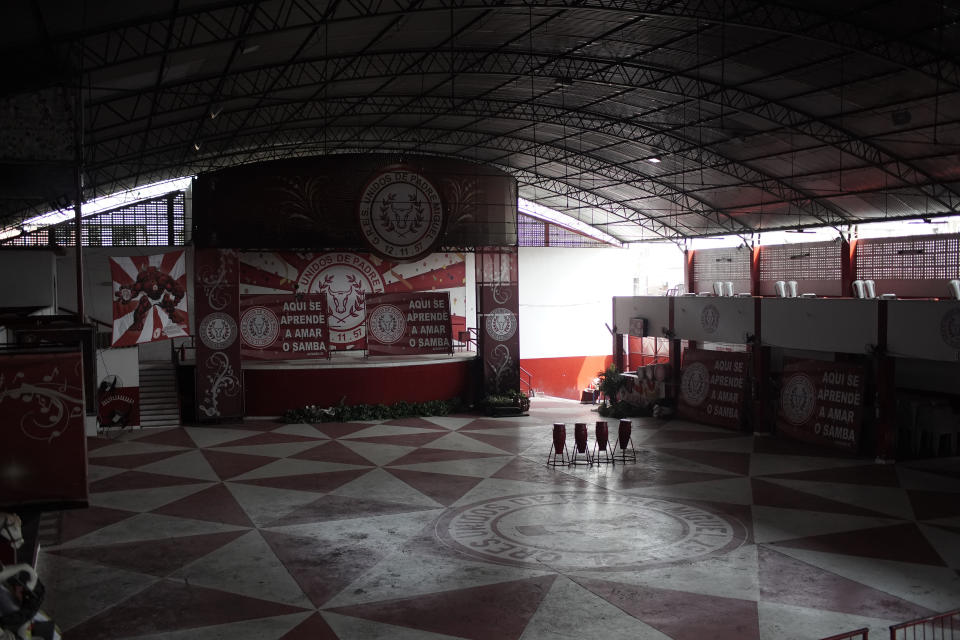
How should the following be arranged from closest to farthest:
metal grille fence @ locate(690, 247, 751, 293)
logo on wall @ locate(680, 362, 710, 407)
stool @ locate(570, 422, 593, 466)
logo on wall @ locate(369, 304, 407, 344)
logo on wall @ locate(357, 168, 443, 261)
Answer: stool @ locate(570, 422, 593, 466) → logo on wall @ locate(680, 362, 710, 407) → logo on wall @ locate(369, 304, 407, 344) → logo on wall @ locate(357, 168, 443, 261) → metal grille fence @ locate(690, 247, 751, 293)

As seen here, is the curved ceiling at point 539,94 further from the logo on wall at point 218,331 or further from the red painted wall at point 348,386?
the red painted wall at point 348,386

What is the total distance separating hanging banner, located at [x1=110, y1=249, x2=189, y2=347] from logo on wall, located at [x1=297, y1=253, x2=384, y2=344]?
912 centimetres

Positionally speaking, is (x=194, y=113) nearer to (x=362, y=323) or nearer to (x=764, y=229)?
(x=362, y=323)

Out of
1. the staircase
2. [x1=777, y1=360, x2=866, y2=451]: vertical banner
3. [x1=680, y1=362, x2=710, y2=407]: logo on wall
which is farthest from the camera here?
[x1=680, y1=362, x2=710, y2=407]: logo on wall

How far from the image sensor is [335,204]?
27.8 meters

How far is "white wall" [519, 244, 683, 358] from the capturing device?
42969mm

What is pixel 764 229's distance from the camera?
36.4 metres

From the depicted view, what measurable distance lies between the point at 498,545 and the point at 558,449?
5.72 meters

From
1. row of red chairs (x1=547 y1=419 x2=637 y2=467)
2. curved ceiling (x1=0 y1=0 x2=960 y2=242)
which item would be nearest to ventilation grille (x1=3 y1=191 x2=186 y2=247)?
curved ceiling (x1=0 y1=0 x2=960 y2=242)

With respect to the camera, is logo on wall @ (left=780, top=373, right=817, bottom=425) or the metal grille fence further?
the metal grille fence

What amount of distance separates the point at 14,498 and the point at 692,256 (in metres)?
37.6

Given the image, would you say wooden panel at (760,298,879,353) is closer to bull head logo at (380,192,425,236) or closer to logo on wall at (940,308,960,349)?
logo on wall at (940,308,960,349)

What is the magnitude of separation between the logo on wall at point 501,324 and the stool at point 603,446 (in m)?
7.79

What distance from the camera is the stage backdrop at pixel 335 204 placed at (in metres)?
26.9
